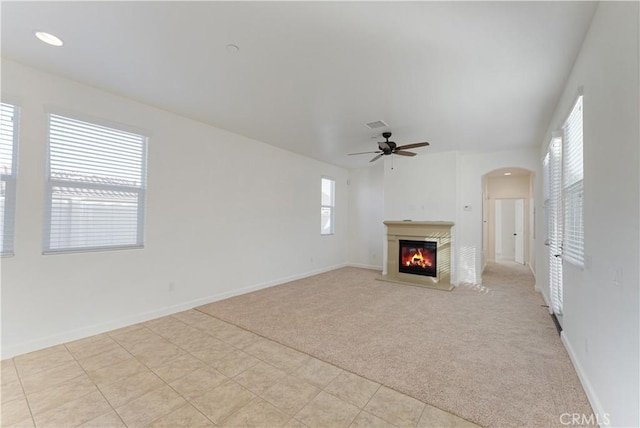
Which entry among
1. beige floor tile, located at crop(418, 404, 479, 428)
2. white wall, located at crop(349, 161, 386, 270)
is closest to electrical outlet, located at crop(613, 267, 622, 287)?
beige floor tile, located at crop(418, 404, 479, 428)

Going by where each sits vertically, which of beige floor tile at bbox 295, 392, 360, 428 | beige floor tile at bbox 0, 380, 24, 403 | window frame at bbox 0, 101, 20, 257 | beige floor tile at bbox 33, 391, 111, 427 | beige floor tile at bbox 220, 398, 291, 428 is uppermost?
window frame at bbox 0, 101, 20, 257

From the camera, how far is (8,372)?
2340 millimetres

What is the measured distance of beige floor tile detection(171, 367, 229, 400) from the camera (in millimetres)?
2092

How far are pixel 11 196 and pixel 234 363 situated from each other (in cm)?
266

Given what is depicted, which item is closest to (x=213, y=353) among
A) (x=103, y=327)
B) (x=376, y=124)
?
(x=103, y=327)

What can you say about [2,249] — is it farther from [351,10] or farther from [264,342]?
[351,10]

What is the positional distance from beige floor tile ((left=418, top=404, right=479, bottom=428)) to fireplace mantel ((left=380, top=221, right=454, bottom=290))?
12.1 ft

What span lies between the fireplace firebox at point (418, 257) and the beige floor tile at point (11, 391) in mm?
5606

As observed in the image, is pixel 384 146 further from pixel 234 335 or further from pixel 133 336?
pixel 133 336

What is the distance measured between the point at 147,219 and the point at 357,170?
5.34m

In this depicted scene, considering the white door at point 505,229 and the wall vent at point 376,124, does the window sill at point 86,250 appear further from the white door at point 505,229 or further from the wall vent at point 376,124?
the white door at point 505,229

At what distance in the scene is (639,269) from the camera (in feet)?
4.28

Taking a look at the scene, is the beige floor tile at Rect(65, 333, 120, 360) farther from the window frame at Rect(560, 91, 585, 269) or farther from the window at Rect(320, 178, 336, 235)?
the window at Rect(320, 178, 336, 235)

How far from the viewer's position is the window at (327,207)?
274 inches
